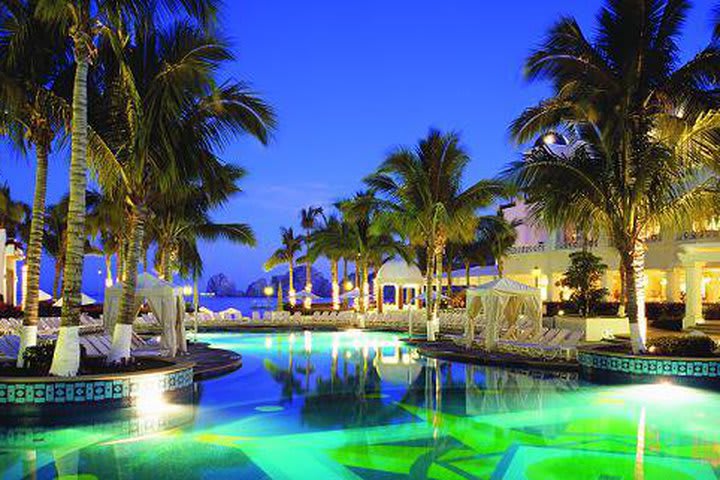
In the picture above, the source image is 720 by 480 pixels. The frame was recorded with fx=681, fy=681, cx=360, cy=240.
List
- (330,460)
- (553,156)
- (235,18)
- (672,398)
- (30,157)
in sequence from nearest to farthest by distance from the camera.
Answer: (330,460) < (235,18) < (672,398) < (30,157) < (553,156)

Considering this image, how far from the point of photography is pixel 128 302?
11383 mm

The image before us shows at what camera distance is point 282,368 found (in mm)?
15711

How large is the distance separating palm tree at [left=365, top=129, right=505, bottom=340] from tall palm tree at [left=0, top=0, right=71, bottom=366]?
11393 millimetres

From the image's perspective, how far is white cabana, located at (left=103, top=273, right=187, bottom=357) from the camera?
15.0m

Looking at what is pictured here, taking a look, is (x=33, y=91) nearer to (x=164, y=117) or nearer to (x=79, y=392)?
(x=164, y=117)

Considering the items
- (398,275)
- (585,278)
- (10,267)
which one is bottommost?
(585,278)

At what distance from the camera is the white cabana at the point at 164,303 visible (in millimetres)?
14977

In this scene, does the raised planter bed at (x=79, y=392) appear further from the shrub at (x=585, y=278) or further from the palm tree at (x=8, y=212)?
the palm tree at (x=8, y=212)

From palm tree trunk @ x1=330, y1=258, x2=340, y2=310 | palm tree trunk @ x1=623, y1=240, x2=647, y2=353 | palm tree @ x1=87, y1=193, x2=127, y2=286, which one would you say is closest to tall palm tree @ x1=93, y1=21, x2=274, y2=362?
palm tree @ x1=87, y1=193, x2=127, y2=286

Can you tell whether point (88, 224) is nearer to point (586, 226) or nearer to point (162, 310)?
point (162, 310)

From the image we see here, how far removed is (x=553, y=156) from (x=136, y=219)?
8.32 m

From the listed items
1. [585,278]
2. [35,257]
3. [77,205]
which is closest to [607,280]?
[585,278]

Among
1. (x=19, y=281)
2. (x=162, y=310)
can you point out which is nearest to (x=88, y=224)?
(x=19, y=281)

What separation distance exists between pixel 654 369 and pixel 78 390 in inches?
399
